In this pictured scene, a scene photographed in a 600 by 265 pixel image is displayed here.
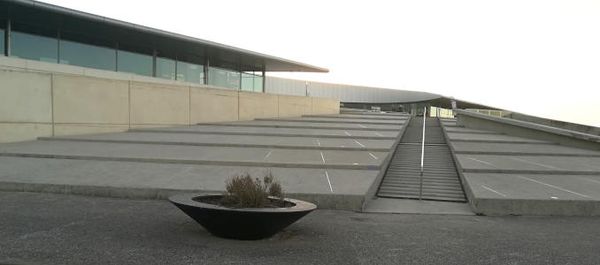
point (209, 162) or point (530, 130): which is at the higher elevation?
point (530, 130)

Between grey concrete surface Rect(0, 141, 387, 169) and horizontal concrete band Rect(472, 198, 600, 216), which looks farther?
grey concrete surface Rect(0, 141, 387, 169)

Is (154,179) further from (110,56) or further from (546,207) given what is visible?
(110,56)

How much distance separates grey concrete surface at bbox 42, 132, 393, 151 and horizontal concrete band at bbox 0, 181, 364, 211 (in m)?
6.35

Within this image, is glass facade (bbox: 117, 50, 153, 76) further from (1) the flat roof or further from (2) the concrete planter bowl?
(2) the concrete planter bowl

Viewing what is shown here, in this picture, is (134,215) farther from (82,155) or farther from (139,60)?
(139,60)

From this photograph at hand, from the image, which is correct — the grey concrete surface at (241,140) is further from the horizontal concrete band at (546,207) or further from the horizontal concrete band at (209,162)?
the horizontal concrete band at (546,207)

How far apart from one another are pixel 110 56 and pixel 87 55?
1321 mm

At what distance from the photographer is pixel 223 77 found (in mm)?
33281

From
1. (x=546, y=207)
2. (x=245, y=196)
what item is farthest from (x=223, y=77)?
(x=245, y=196)

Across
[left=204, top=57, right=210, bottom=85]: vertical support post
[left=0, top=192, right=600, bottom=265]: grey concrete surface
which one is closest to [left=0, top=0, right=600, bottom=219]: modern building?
[left=204, top=57, right=210, bottom=85]: vertical support post

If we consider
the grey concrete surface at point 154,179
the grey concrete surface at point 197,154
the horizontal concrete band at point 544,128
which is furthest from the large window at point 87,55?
the horizontal concrete band at point 544,128

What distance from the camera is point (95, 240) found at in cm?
704

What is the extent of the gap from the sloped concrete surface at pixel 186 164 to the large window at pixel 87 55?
4996 millimetres

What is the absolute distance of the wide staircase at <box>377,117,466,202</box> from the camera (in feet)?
43.7
